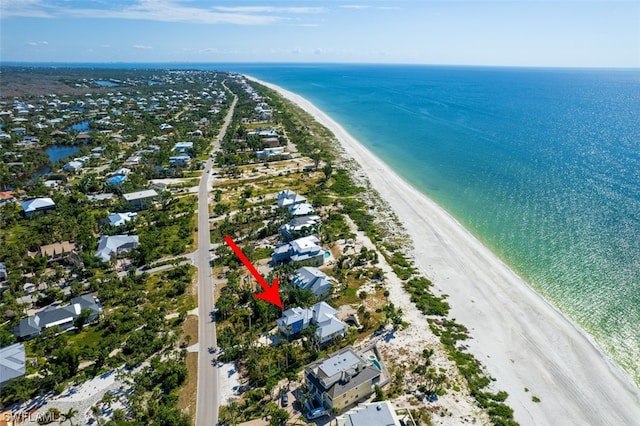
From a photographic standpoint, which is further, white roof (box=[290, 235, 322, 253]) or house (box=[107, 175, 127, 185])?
house (box=[107, 175, 127, 185])

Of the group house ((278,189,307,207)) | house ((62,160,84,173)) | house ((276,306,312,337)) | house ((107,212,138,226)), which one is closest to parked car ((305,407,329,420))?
house ((276,306,312,337))

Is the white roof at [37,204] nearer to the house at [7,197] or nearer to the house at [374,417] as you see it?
the house at [7,197]

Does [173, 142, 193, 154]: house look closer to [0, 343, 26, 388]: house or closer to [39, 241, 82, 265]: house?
[39, 241, 82, 265]: house

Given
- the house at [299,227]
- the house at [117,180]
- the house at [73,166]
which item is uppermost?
the house at [73,166]

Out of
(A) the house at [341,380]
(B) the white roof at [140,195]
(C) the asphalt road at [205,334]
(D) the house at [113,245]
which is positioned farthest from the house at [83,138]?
(A) the house at [341,380]

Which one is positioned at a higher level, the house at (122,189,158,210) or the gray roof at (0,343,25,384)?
the house at (122,189,158,210)

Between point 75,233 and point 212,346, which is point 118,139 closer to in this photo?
point 75,233

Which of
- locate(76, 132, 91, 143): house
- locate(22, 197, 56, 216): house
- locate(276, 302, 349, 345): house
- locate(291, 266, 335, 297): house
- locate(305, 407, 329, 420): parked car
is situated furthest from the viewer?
locate(76, 132, 91, 143): house
